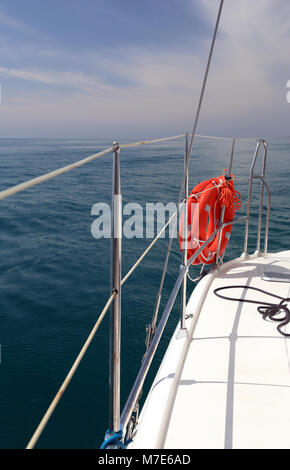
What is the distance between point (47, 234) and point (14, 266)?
1.29 meters

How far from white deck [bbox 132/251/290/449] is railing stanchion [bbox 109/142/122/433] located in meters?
0.25

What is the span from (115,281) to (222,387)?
67 cm

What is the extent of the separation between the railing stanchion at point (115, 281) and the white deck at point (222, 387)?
0.83 feet

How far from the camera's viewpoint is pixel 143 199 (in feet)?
24.6

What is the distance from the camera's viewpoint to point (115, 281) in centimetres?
77

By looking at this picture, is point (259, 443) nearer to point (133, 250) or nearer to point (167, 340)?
point (167, 340)

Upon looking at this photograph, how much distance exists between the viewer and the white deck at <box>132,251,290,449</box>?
3.20 feet

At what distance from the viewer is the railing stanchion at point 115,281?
2.41 feet

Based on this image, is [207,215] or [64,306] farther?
[64,306]
